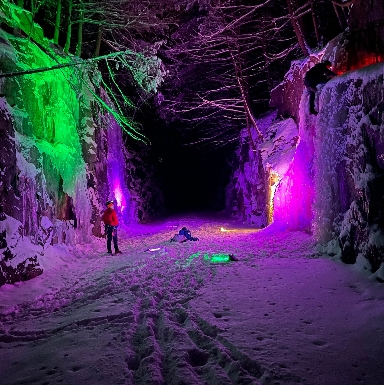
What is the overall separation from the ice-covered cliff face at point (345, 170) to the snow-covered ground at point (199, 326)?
26.6 inches

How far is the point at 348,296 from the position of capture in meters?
4.29

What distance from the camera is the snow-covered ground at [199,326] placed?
8.96 ft

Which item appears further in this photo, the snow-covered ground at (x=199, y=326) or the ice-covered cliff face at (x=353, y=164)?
the ice-covered cliff face at (x=353, y=164)

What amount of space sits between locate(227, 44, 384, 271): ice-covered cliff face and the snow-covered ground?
0.68m

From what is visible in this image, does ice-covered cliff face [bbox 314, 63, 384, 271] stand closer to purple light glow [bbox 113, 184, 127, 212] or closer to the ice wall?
the ice wall

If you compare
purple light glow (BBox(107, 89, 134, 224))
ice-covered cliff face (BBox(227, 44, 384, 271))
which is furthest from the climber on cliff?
purple light glow (BBox(107, 89, 134, 224))

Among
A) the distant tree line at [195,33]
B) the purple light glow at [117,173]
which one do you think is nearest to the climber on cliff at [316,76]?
the distant tree line at [195,33]

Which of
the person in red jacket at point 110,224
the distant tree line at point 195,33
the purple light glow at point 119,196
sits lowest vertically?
the person in red jacket at point 110,224

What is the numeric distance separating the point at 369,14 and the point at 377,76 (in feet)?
9.10

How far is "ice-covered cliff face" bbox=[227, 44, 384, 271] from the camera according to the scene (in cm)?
514

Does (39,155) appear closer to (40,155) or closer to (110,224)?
(40,155)

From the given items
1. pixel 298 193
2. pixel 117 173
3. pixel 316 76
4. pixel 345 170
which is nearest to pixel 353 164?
pixel 345 170

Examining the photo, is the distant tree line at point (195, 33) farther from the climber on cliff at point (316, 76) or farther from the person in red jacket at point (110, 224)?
the person in red jacket at point (110, 224)

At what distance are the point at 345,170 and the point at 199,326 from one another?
449cm
